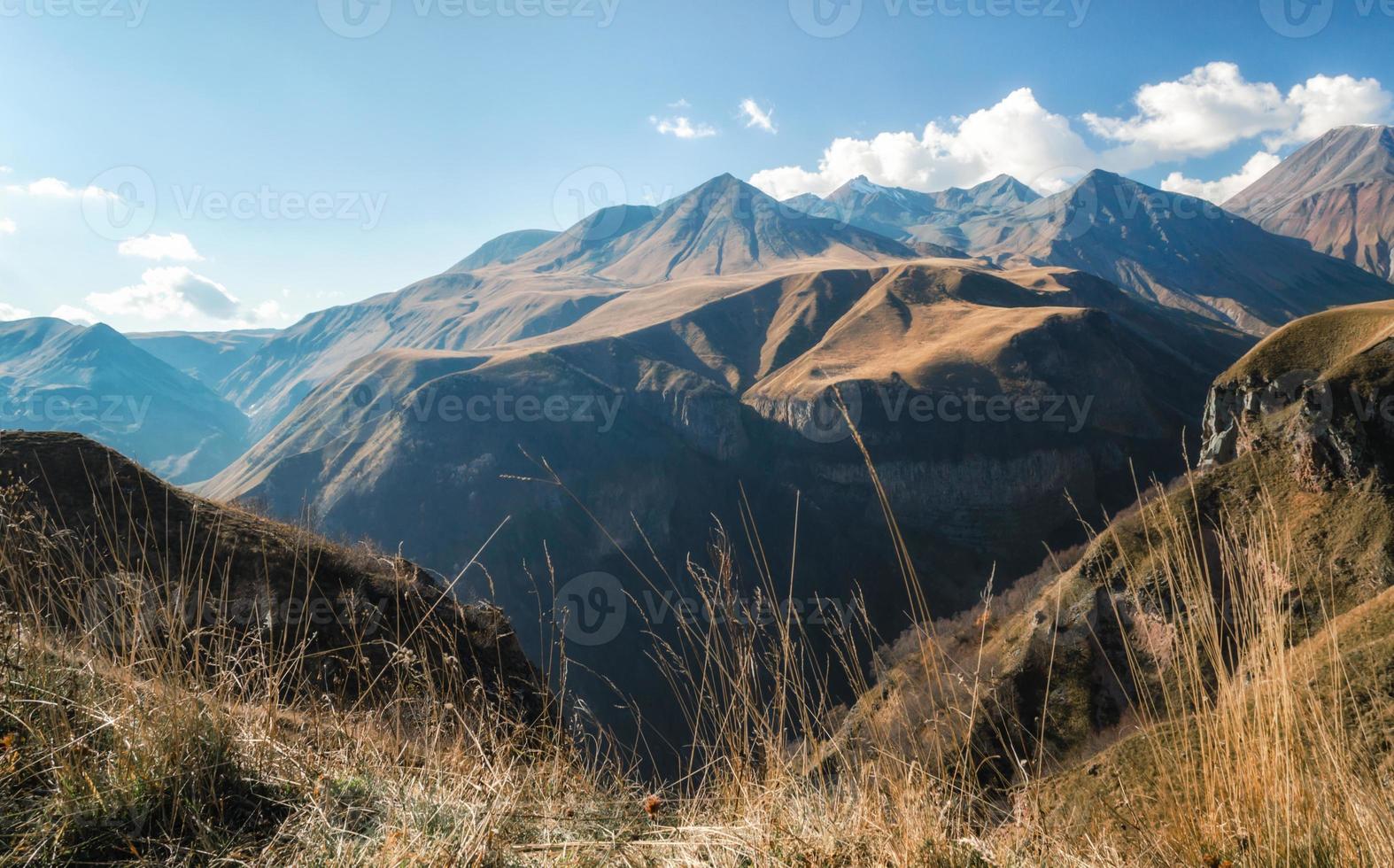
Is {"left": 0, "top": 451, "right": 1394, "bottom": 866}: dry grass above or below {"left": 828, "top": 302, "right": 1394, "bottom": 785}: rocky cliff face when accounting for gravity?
above

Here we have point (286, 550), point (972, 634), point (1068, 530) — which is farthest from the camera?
point (1068, 530)

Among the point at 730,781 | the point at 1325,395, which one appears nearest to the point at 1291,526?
the point at 1325,395

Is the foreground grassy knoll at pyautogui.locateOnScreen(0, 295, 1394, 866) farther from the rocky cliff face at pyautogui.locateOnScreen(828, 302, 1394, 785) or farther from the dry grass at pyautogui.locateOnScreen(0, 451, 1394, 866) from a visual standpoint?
the rocky cliff face at pyautogui.locateOnScreen(828, 302, 1394, 785)

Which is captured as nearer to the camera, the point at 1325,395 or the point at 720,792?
the point at 720,792

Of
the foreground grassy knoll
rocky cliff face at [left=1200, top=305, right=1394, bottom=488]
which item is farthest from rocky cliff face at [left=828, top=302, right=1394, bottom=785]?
the foreground grassy knoll

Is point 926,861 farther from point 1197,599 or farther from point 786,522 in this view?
point 786,522

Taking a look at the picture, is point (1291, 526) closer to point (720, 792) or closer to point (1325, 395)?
point (1325, 395)

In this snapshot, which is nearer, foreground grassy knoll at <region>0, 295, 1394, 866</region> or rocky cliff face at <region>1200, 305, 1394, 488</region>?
foreground grassy knoll at <region>0, 295, 1394, 866</region>

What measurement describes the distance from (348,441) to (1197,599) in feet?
437

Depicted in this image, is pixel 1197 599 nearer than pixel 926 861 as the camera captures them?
No

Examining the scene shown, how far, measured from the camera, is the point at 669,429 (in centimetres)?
12212

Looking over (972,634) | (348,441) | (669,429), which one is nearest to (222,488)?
(348,441)

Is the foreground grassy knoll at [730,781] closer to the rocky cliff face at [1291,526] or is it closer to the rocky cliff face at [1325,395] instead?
the rocky cliff face at [1291,526]

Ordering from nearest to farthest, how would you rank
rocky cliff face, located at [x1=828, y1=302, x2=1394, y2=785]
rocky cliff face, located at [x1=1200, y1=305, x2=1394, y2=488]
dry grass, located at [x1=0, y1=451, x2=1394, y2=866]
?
dry grass, located at [x1=0, y1=451, x2=1394, y2=866], rocky cliff face, located at [x1=828, y1=302, x2=1394, y2=785], rocky cliff face, located at [x1=1200, y1=305, x2=1394, y2=488]
